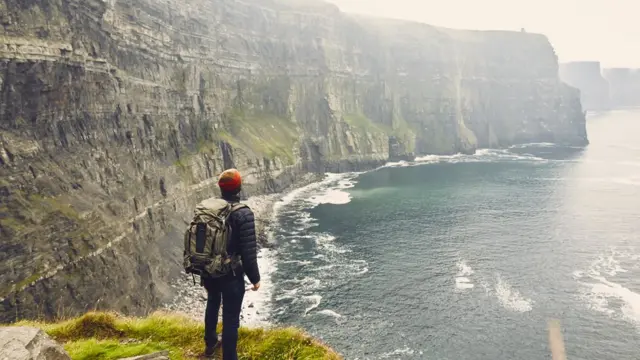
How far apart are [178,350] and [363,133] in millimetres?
136170

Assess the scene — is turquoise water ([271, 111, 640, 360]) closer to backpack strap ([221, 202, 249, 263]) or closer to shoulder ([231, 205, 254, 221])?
backpack strap ([221, 202, 249, 263])

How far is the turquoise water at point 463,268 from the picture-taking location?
39062 millimetres

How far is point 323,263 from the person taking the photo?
57.8m

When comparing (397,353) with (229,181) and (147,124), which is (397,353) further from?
(147,124)

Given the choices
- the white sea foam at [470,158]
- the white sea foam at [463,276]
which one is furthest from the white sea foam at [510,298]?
the white sea foam at [470,158]

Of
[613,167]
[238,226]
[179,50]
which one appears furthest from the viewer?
[613,167]

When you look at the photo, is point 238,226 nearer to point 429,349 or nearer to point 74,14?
point 429,349

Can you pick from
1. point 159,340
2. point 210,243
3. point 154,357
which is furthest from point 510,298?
point 210,243

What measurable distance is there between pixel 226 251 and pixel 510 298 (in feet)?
153

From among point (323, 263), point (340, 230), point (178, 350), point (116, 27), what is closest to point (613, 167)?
point (340, 230)

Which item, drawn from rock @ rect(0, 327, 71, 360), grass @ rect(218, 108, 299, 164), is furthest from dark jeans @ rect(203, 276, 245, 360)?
grass @ rect(218, 108, 299, 164)

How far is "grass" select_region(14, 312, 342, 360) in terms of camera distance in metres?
9.70

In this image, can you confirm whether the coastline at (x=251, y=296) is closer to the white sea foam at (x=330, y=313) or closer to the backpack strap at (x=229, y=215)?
the white sea foam at (x=330, y=313)

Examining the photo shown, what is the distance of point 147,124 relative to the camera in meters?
62.2
